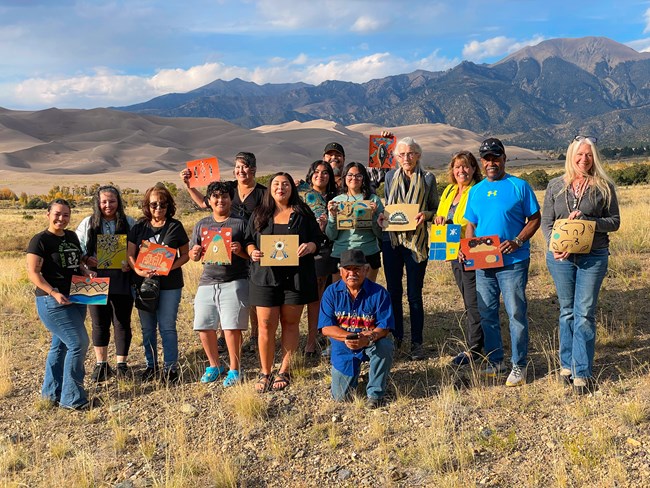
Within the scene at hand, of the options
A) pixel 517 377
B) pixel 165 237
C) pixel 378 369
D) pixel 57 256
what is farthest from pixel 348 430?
pixel 57 256

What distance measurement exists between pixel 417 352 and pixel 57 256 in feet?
12.5

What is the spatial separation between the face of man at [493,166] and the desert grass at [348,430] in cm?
184

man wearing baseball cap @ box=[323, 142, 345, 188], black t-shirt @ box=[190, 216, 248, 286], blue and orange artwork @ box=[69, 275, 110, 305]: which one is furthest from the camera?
man wearing baseball cap @ box=[323, 142, 345, 188]

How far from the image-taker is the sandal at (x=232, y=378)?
5379 millimetres

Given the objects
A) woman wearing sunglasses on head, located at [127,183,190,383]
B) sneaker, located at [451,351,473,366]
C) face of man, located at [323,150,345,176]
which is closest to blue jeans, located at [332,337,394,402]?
sneaker, located at [451,351,473,366]

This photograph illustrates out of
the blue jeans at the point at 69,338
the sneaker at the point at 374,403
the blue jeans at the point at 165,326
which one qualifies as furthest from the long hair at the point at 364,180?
the blue jeans at the point at 69,338

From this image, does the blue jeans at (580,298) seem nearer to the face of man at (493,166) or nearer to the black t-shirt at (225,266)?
the face of man at (493,166)

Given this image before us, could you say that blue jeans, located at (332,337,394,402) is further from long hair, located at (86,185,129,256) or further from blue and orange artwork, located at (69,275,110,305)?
long hair, located at (86,185,129,256)

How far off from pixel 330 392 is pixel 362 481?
1.45m

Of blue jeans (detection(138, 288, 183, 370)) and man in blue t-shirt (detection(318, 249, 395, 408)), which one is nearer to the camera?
man in blue t-shirt (detection(318, 249, 395, 408))

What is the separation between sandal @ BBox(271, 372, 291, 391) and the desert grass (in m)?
0.10

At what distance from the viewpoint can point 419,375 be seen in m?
5.55

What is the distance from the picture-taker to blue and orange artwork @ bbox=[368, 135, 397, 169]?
677cm

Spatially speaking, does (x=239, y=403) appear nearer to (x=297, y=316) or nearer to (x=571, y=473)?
(x=297, y=316)
